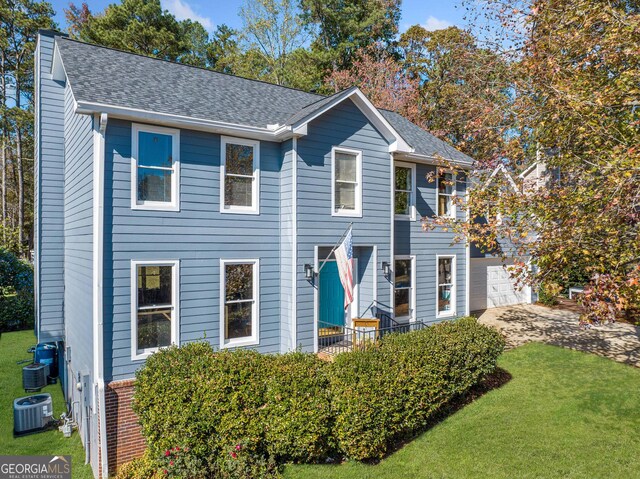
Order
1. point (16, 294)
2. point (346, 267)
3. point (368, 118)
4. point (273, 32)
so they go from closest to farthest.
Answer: point (346, 267) → point (368, 118) → point (16, 294) → point (273, 32)

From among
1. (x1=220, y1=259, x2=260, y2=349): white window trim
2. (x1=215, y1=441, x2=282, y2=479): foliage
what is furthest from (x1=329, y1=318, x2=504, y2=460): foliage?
(x1=220, y1=259, x2=260, y2=349): white window trim

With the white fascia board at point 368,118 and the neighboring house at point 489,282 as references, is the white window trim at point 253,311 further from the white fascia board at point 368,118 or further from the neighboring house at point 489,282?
the neighboring house at point 489,282

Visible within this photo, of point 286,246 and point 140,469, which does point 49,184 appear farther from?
point 140,469

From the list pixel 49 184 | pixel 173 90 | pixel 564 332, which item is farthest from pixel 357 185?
pixel 564 332

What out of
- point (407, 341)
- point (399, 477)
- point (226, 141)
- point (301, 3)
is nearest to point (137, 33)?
point (301, 3)

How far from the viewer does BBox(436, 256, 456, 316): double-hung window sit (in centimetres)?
1360

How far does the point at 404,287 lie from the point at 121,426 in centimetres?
826

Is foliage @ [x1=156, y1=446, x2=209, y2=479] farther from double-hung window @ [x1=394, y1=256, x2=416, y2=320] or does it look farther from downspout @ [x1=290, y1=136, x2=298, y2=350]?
double-hung window @ [x1=394, y1=256, x2=416, y2=320]

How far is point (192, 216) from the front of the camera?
8820mm

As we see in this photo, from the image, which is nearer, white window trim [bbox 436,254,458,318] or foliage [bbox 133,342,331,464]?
foliage [bbox 133,342,331,464]

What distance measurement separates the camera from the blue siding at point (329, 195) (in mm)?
9734

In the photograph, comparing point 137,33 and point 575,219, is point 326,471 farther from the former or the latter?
point 137,33

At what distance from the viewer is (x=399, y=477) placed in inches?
257

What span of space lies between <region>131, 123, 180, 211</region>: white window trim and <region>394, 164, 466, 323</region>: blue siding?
6.64 meters
